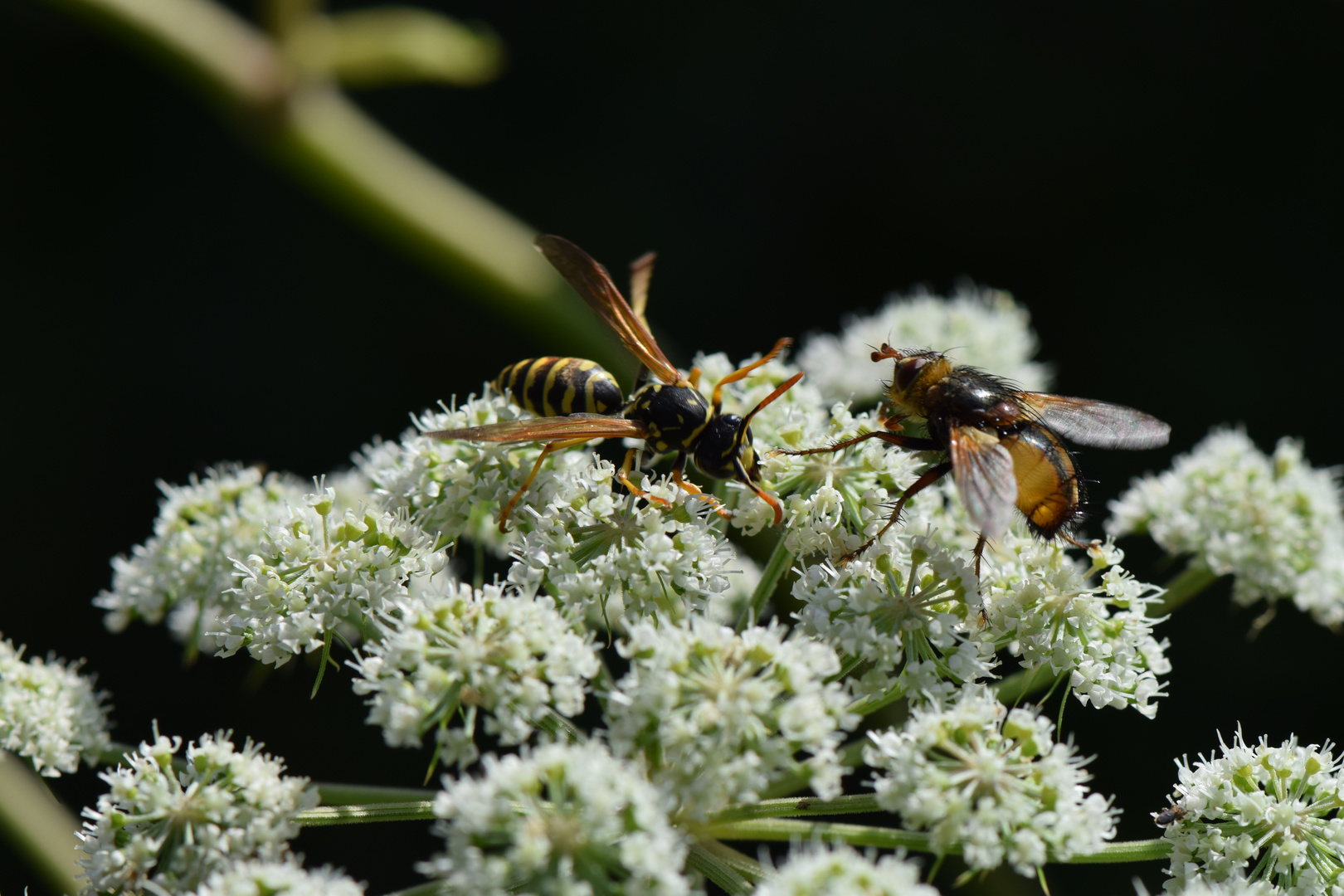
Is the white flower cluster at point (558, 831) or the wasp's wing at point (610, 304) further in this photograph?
the wasp's wing at point (610, 304)

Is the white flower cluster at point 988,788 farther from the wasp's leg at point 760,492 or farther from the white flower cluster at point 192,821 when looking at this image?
the white flower cluster at point 192,821

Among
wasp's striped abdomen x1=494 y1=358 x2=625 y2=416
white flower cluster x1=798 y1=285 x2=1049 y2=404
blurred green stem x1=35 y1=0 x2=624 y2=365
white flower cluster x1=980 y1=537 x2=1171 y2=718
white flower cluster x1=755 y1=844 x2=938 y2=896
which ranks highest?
blurred green stem x1=35 y1=0 x2=624 y2=365

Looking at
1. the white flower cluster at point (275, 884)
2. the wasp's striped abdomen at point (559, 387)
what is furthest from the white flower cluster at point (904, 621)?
the white flower cluster at point (275, 884)

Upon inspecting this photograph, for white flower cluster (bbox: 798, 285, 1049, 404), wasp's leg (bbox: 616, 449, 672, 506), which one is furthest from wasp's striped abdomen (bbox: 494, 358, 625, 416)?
white flower cluster (bbox: 798, 285, 1049, 404)

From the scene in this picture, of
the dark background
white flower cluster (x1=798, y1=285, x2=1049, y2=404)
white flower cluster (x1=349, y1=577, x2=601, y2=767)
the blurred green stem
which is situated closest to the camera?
white flower cluster (x1=349, y1=577, x2=601, y2=767)

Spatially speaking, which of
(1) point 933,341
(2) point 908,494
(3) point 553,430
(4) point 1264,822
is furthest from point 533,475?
(1) point 933,341

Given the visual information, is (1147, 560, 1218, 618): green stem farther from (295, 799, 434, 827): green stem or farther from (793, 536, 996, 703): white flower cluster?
(295, 799, 434, 827): green stem

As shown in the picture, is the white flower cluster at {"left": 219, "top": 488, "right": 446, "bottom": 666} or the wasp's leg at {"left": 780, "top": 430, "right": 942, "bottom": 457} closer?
the white flower cluster at {"left": 219, "top": 488, "right": 446, "bottom": 666}
